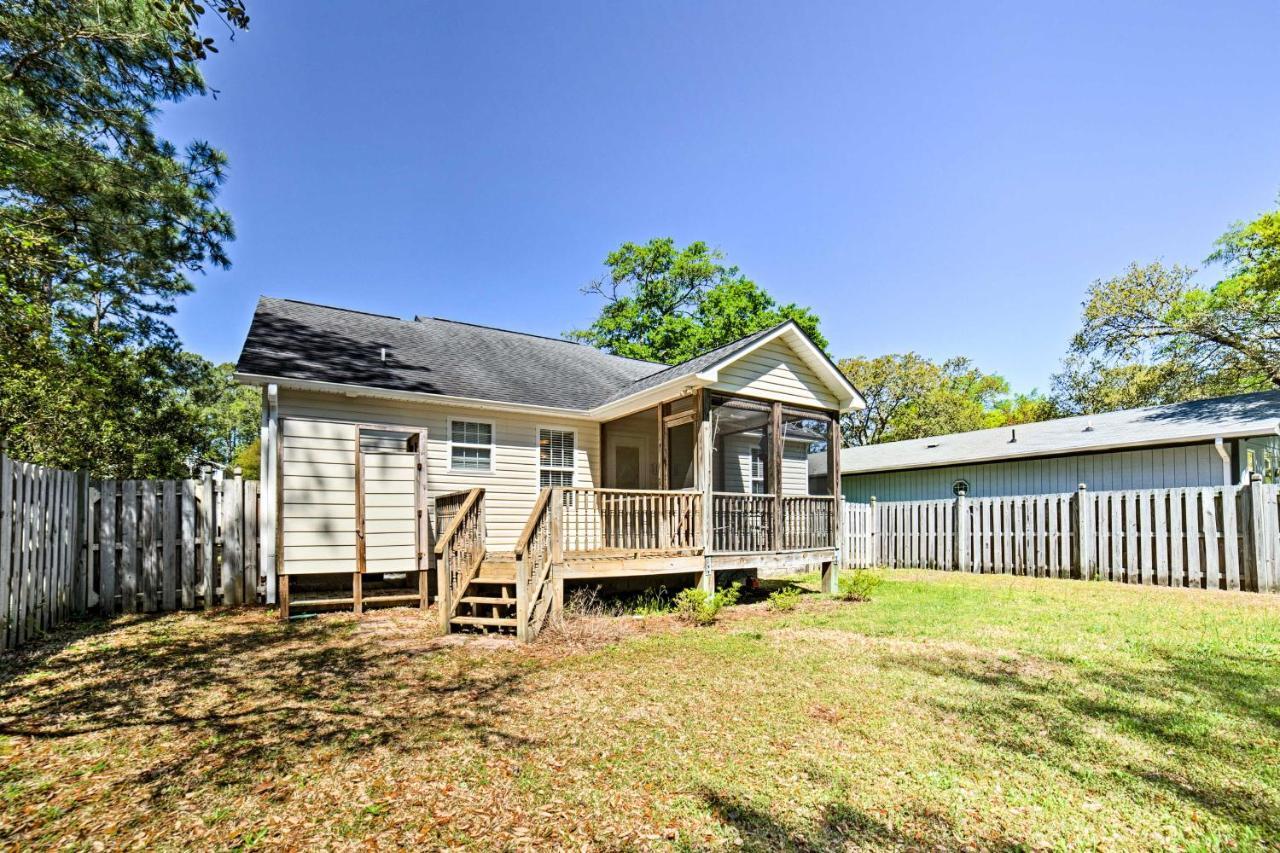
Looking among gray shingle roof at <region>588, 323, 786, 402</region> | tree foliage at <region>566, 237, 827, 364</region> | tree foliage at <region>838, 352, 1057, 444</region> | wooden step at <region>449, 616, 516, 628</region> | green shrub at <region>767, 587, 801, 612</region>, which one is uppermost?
tree foliage at <region>566, 237, 827, 364</region>

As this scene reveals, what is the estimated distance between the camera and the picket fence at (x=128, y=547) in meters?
6.41

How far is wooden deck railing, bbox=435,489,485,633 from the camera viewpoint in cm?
730

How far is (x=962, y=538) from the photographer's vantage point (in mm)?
13492

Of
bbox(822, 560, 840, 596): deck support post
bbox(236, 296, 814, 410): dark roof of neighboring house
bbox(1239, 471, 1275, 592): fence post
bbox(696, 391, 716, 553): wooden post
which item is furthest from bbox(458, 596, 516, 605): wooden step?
bbox(1239, 471, 1275, 592): fence post

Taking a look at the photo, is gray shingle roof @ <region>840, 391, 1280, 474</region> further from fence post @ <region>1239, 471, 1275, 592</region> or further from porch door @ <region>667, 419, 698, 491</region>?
porch door @ <region>667, 419, 698, 491</region>

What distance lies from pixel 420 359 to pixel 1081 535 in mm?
13901

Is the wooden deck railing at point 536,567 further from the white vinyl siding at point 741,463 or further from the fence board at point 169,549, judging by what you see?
the white vinyl siding at point 741,463

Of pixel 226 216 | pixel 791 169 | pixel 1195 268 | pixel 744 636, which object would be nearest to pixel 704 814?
pixel 744 636

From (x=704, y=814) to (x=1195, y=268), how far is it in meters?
30.1

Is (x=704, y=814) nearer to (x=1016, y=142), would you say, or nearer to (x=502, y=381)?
(x=502, y=381)

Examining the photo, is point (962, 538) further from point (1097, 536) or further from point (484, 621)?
point (484, 621)

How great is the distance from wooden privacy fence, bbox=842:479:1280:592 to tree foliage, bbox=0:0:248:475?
15.0 m

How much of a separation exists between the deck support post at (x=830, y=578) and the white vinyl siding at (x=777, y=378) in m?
2.96

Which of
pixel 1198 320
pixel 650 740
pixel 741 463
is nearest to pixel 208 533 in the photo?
pixel 650 740
